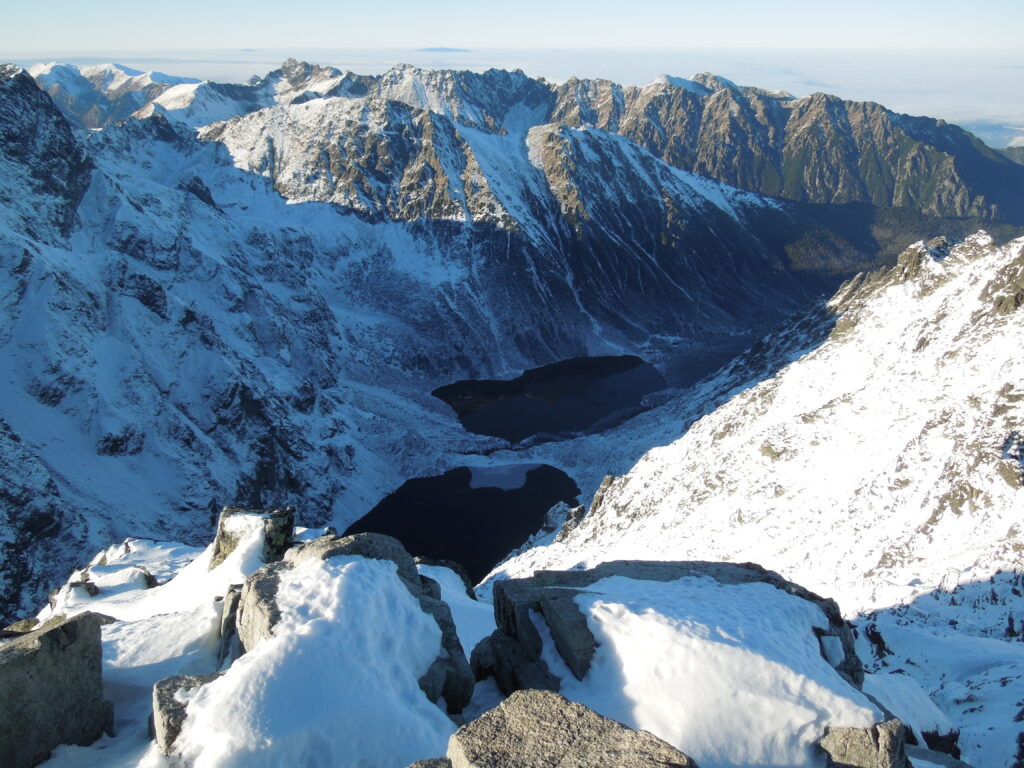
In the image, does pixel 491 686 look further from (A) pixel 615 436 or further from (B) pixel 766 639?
(A) pixel 615 436

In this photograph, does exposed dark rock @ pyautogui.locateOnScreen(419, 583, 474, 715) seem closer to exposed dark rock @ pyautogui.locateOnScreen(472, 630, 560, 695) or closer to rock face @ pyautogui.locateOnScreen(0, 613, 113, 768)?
exposed dark rock @ pyautogui.locateOnScreen(472, 630, 560, 695)

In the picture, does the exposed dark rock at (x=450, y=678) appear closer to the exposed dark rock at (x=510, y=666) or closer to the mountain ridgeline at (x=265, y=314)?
the exposed dark rock at (x=510, y=666)

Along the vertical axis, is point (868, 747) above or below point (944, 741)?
above

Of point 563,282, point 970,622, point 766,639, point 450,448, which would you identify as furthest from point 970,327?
point 563,282

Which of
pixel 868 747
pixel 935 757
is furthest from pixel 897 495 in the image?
pixel 868 747

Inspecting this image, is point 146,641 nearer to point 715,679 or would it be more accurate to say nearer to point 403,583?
point 403,583

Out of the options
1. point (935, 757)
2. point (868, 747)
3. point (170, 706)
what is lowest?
point (935, 757)

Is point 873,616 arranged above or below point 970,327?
below
